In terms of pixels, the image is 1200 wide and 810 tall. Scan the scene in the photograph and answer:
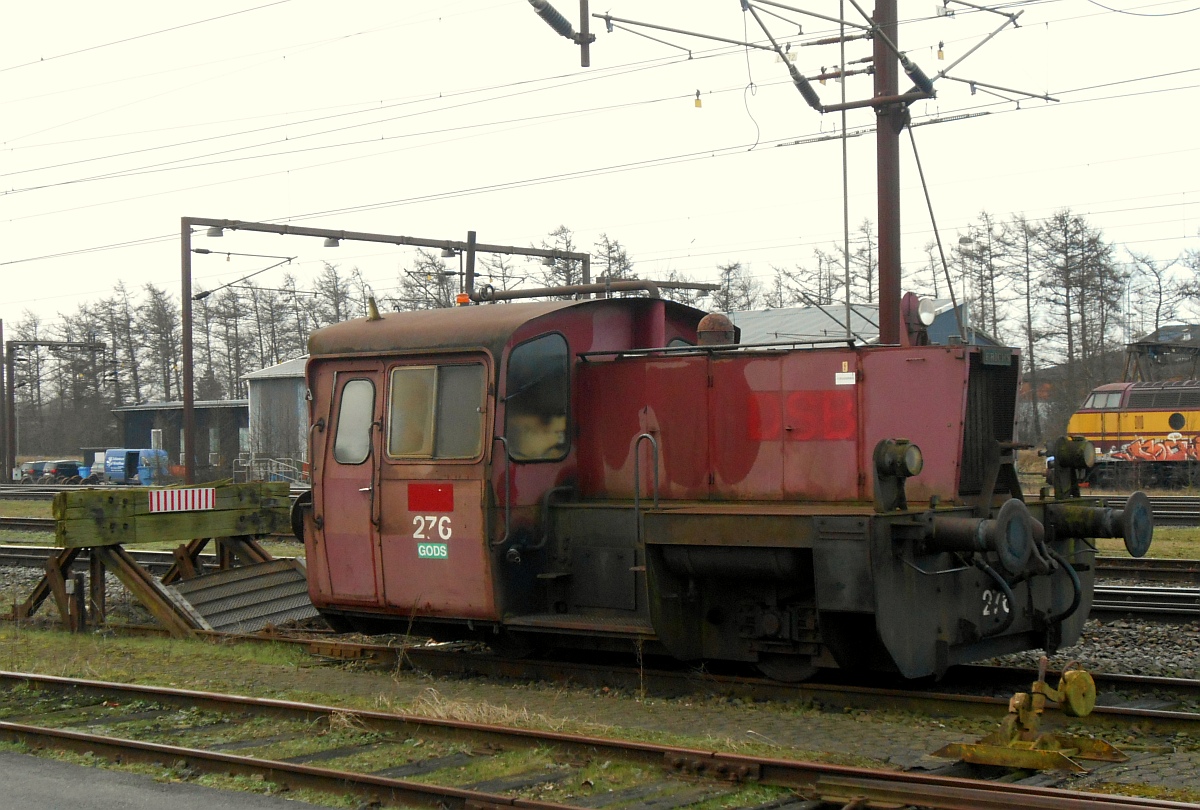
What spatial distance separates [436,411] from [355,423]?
0.83 meters

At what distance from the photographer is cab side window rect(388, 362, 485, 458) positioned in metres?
8.23

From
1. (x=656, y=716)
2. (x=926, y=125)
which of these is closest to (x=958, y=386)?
(x=656, y=716)

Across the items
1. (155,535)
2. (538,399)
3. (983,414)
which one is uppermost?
(538,399)

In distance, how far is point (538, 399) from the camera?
839 cm

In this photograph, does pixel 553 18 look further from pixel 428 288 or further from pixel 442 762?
pixel 428 288

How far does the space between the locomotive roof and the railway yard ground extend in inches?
95.7

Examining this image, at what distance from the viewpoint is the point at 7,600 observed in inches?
539

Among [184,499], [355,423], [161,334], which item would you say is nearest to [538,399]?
[355,423]

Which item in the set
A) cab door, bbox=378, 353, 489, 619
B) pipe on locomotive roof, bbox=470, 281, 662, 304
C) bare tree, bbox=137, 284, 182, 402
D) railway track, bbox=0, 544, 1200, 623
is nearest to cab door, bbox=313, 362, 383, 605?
cab door, bbox=378, 353, 489, 619

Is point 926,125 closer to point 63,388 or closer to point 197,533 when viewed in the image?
point 197,533

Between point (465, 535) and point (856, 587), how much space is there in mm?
2846

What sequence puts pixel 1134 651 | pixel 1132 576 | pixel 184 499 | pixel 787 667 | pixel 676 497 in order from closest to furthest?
pixel 787 667
pixel 676 497
pixel 1134 651
pixel 184 499
pixel 1132 576

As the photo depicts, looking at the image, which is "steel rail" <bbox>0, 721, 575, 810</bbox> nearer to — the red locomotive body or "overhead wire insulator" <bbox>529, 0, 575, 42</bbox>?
the red locomotive body

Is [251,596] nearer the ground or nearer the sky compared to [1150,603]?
nearer the sky
